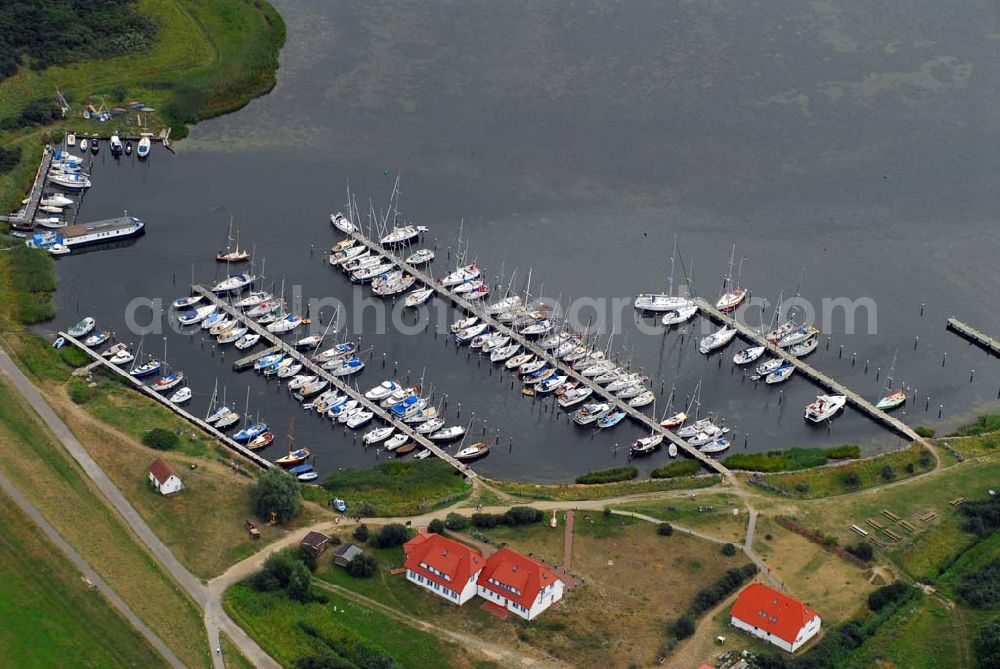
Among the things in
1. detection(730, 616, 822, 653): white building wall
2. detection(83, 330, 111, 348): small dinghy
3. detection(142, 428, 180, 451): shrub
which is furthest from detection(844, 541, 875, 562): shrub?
detection(83, 330, 111, 348): small dinghy

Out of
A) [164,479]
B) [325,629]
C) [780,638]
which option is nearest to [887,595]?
[780,638]

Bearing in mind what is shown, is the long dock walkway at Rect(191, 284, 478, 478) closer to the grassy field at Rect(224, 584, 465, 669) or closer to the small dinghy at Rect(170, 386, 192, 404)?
the small dinghy at Rect(170, 386, 192, 404)

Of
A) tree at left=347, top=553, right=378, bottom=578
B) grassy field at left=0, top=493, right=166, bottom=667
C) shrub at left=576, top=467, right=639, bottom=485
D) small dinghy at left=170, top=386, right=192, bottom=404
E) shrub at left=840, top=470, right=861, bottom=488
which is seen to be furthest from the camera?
small dinghy at left=170, top=386, right=192, bottom=404

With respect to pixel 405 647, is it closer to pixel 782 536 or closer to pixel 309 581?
pixel 309 581

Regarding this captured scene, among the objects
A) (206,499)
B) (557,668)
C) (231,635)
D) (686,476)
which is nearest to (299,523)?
(206,499)

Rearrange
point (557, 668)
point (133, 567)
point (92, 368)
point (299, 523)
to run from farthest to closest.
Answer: point (92, 368) → point (299, 523) → point (133, 567) → point (557, 668)

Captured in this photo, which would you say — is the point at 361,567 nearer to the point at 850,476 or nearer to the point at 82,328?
the point at 850,476
